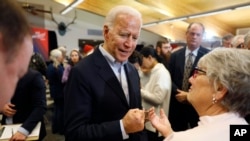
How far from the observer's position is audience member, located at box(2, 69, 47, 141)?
1954mm

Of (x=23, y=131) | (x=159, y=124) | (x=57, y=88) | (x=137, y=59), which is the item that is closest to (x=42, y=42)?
(x=57, y=88)

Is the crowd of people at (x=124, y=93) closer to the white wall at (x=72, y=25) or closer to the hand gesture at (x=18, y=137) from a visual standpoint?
the hand gesture at (x=18, y=137)

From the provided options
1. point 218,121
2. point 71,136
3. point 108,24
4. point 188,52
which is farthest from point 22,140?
point 188,52

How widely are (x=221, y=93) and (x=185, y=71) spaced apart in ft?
5.69

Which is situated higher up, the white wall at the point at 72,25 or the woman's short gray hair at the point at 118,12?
the white wall at the point at 72,25

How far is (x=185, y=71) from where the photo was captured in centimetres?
288

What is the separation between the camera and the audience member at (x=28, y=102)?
195cm

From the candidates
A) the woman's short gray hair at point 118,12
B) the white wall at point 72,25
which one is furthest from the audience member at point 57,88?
the white wall at point 72,25

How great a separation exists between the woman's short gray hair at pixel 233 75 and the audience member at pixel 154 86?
54.9 inches

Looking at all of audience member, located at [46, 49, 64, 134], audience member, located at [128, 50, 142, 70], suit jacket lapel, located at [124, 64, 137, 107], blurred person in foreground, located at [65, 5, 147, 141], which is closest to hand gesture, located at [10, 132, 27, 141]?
blurred person in foreground, located at [65, 5, 147, 141]

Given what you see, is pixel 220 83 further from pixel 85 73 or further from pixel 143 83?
pixel 143 83

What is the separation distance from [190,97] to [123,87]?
421 mm

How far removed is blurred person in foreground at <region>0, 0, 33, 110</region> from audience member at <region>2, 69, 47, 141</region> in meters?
1.42

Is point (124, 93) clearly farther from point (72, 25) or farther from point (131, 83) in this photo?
point (72, 25)
